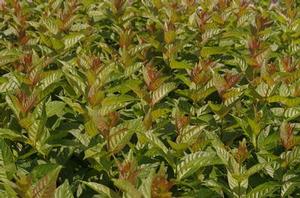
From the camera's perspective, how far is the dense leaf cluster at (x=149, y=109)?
2285 millimetres

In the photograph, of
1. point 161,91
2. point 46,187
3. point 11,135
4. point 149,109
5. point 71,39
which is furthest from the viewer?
point 71,39

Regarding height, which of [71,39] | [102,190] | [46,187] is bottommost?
[102,190]

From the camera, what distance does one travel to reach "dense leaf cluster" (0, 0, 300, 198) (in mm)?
2285

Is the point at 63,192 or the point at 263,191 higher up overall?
the point at 63,192

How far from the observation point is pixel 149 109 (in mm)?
2674

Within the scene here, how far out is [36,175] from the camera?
2271 millimetres

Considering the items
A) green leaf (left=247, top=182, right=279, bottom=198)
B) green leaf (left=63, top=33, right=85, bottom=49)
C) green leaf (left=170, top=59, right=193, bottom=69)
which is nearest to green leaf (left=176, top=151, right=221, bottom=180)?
green leaf (left=247, top=182, right=279, bottom=198)

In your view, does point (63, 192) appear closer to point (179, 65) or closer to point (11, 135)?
point (11, 135)

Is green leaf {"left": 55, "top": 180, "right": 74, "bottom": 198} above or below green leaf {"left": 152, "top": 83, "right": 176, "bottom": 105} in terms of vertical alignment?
below

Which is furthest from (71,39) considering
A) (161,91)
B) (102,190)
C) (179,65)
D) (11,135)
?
(102,190)

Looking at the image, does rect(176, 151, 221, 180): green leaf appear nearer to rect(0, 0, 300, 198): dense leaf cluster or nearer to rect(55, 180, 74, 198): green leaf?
rect(0, 0, 300, 198): dense leaf cluster

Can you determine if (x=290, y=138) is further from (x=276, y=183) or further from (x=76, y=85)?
(x=76, y=85)

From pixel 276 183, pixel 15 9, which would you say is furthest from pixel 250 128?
pixel 15 9

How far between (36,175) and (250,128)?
102 centimetres
